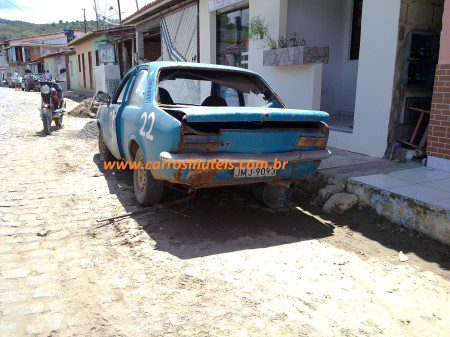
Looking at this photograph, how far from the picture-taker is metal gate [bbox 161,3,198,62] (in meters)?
12.4

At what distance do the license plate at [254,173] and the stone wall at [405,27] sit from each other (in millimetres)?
2800

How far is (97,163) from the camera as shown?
7383 millimetres

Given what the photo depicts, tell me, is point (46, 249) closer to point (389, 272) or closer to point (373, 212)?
point (389, 272)

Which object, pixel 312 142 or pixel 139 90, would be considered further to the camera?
pixel 139 90

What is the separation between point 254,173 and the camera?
4.10 metres

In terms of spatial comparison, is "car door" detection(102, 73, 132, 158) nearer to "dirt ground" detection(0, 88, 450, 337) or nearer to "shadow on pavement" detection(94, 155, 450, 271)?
"dirt ground" detection(0, 88, 450, 337)

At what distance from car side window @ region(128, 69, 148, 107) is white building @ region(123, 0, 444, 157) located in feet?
11.1

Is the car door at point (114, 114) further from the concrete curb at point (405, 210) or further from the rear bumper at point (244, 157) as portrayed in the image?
the concrete curb at point (405, 210)

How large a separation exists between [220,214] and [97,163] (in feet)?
11.8

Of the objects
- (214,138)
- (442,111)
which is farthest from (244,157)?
(442,111)

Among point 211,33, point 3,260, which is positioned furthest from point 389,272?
point 211,33

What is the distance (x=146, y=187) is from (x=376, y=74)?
393 centimetres

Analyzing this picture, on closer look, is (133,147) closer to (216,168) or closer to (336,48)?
(216,168)

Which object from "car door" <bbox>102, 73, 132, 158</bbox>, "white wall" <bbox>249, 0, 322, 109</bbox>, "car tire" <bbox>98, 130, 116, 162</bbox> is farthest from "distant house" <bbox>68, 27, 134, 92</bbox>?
"car door" <bbox>102, 73, 132, 158</bbox>
